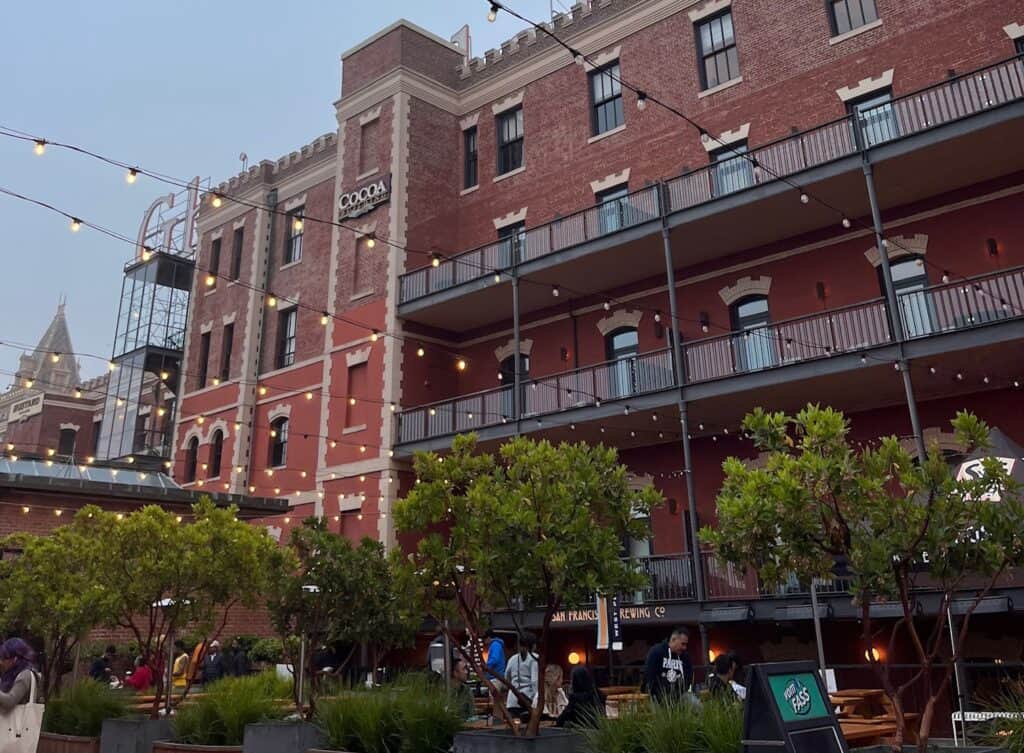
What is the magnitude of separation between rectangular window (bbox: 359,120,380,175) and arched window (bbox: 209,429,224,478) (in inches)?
399

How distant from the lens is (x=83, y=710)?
9914 millimetres

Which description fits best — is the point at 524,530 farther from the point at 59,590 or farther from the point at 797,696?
the point at 59,590

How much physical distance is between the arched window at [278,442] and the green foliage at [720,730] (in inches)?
835

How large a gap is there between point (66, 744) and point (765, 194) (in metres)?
13.6

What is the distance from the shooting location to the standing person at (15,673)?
5992mm

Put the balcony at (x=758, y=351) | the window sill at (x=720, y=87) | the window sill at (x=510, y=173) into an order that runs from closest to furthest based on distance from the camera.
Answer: the balcony at (x=758, y=351) < the window sill at (x=720, y=87) < the window sill at (x=510, y=173)

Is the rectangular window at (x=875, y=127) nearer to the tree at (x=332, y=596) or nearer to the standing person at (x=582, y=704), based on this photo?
the standing person at (x=582, y=704)

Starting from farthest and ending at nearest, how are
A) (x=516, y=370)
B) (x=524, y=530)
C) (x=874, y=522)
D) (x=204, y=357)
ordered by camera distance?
(x=204, y=357)
(x=516, y=370)
(x=524, y=530)
(x=874, y=522)

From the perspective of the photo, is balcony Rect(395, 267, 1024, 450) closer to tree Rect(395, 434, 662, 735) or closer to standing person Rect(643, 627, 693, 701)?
standing person Rect(643, 627, 693, 701)

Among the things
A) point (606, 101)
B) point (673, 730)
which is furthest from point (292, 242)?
point (673, 730)

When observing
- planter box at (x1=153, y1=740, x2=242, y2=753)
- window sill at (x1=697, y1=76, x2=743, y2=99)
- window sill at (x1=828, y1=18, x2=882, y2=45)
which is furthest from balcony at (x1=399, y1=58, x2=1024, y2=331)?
planter box at (x1=153, y1=740, x2=242, y2=753)

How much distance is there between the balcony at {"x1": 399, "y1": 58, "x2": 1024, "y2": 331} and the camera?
1388cm

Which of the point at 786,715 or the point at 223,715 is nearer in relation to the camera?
the point at 786,715

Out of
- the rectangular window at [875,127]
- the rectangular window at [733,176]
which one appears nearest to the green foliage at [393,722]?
the rectangular window at [733,176]
